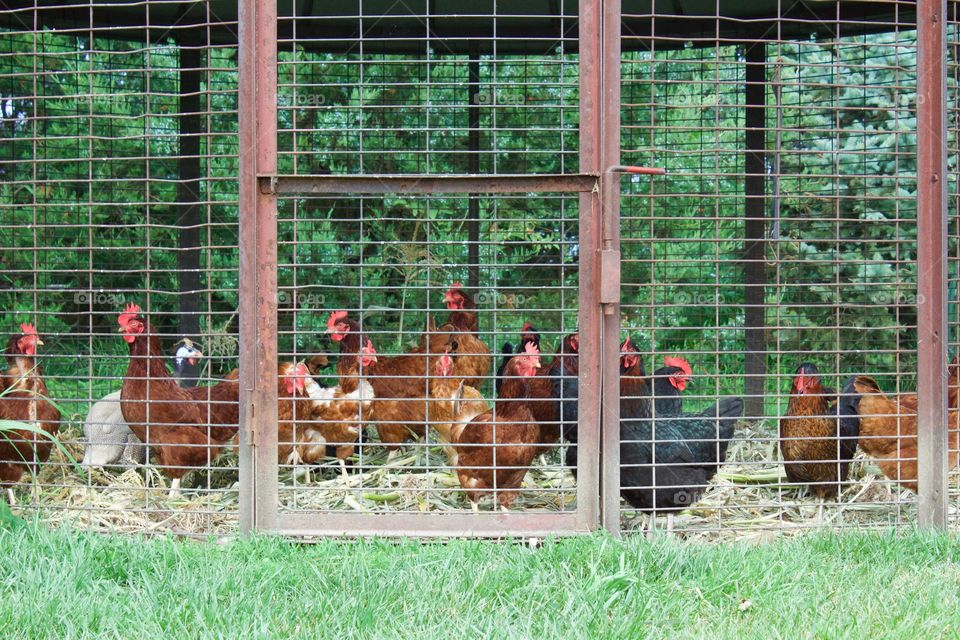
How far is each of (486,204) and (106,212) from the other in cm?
407

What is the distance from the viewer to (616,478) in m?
4.14

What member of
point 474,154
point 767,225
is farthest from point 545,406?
point 767,225

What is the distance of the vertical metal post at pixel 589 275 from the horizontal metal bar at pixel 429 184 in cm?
10

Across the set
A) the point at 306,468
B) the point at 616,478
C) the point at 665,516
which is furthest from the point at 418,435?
the point at 616,478

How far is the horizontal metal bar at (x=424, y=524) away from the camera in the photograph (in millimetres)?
4102

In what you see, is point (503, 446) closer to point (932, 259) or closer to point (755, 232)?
point (932, 259)

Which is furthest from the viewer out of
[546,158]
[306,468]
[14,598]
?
[546,158]

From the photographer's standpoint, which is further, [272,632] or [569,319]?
[569,319]

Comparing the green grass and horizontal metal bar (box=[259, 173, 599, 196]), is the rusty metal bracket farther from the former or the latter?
the green grass

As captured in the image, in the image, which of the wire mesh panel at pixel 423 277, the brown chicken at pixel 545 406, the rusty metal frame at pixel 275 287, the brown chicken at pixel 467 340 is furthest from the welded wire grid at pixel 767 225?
the rusty metal frame at pixel 275 287

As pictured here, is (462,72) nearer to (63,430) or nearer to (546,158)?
(546,158)

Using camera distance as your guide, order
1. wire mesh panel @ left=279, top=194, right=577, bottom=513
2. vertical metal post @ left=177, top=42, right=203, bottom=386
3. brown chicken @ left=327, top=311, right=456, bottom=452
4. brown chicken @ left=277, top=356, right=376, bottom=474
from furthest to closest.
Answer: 1. vertical metal post @ left=177, top=42, right=203, bottom=386
2. brown chicken @ left=327, top=311, right=456, bottom=452
3. brown chicken @ left=277, top=356, right=376, bottom=474
4. wire mesh panel @ left=279, top=194, right=577, bottom=513

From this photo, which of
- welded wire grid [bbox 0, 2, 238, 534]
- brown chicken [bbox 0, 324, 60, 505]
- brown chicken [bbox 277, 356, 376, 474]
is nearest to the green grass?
brown chicken [bbox 0, 324, 60, 505]

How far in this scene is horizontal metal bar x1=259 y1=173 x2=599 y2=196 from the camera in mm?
4129
